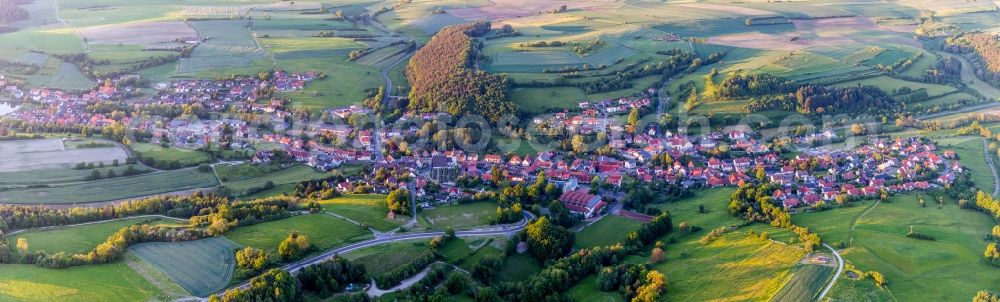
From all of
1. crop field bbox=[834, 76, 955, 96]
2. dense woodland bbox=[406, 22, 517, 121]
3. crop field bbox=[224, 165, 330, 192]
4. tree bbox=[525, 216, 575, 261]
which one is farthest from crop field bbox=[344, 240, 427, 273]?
crop field bbox=[834, 76, 955, 96]

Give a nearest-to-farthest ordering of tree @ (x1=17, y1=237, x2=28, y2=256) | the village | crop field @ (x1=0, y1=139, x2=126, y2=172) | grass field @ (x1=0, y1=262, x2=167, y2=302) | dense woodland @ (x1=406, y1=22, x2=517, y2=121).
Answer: grass field @ (x1=0, y1=262, x2=167, y2=302) < tree @ (x1=17, y1=237, x2=28, y2=256) < the village < crop field @ (x1=0, y1=139, x2=126, y2=172) < dense woodland @ (x1=406, y1=22, x2=517, y2=121)

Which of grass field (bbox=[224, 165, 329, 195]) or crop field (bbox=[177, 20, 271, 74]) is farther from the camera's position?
crop field (bbox=[177, 20, 271, 74])

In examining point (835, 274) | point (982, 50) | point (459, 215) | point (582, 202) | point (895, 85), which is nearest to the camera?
point (835, 274)

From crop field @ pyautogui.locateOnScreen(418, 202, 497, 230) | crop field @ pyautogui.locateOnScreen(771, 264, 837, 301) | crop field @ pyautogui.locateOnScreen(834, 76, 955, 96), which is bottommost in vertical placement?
crop field @ pyautogui.locateOnScreen(418, 202, 497, 230)

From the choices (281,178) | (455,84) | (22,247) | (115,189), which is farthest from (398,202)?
(455,84)

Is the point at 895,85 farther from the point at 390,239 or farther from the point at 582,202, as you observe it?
the point at 390,239

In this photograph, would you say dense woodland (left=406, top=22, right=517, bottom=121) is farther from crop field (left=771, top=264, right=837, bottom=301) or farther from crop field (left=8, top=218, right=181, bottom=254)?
crop field (left=771, top=264, right=837, bottom=301)
